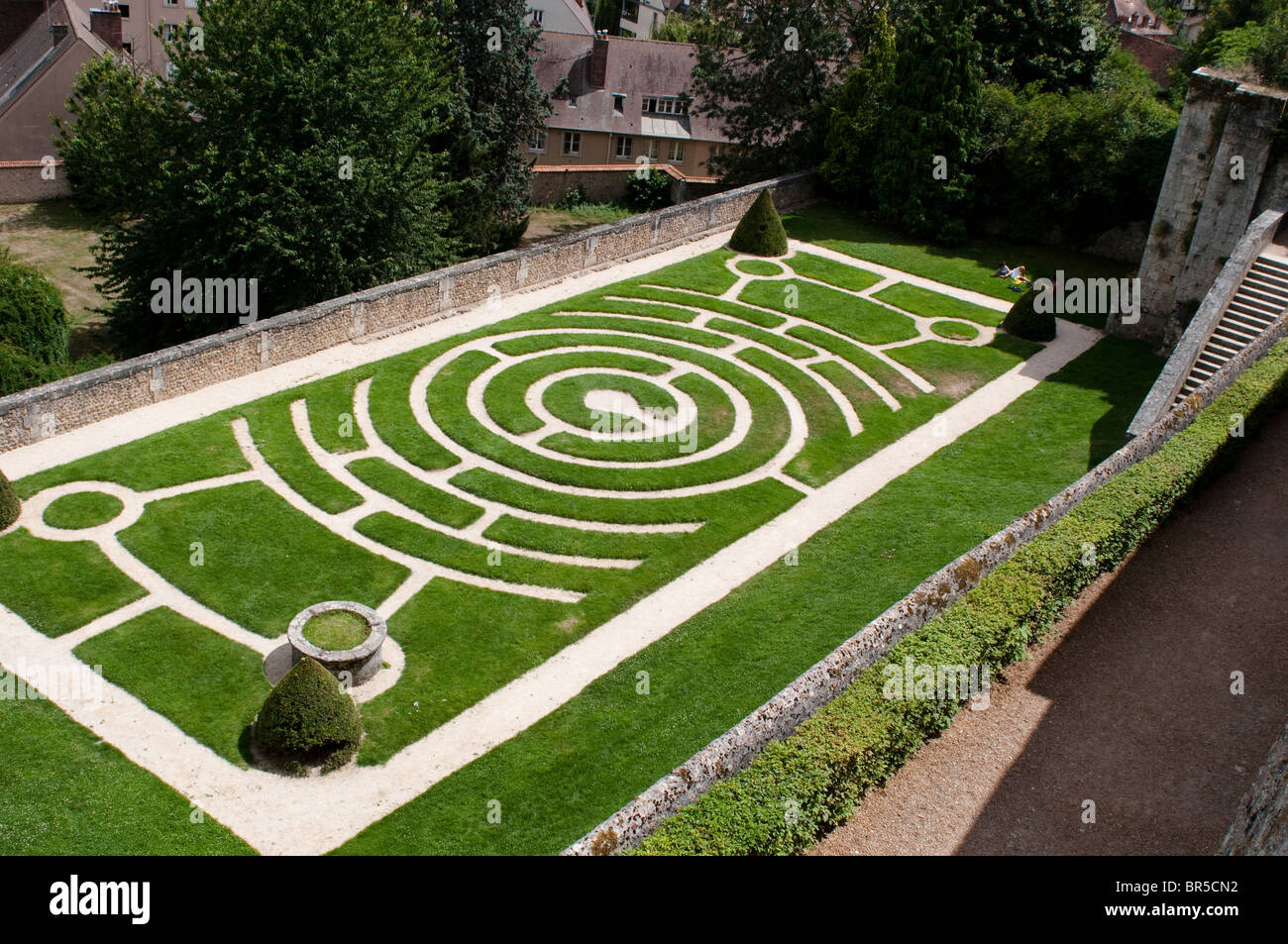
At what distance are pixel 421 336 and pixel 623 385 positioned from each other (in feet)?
22.3

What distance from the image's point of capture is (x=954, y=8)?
150ft

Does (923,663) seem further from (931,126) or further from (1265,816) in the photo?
(931,126)

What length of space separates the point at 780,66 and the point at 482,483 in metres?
33.8

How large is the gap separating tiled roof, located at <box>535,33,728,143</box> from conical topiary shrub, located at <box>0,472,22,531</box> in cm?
5329

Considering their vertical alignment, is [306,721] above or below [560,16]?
below

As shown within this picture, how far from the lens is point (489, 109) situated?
50.2m

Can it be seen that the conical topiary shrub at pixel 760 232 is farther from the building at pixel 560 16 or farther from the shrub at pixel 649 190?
the building at pixel 560 16

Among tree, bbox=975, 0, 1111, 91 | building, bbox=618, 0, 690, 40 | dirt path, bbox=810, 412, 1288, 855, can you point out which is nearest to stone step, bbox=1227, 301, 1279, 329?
dirt path, bbox=810, 412, 1288, 855

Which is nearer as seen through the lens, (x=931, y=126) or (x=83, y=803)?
(x=83, y=803)

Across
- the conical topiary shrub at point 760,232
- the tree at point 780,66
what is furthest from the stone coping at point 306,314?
the tree at point 780,66

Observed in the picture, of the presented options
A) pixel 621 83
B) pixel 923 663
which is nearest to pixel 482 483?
pixel 923 663

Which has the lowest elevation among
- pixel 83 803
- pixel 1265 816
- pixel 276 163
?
pixel 83 803

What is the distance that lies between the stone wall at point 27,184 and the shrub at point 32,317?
2473 centimetres
